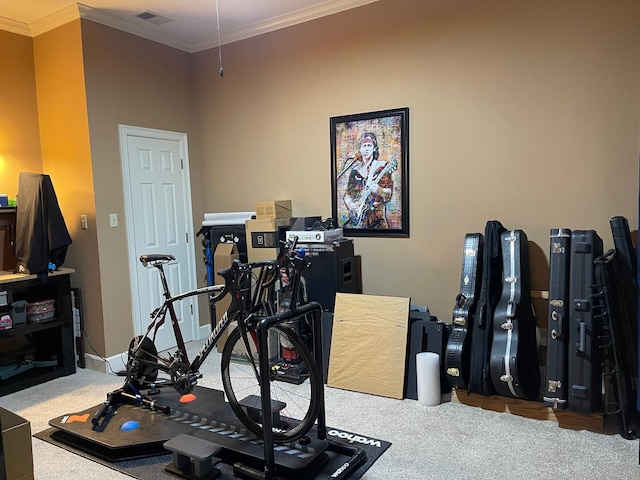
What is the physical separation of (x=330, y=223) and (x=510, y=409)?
1913 mm

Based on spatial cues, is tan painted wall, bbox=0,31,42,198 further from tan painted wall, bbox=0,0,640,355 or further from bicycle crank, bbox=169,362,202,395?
bicycle crank, bbox=169,362,202,395

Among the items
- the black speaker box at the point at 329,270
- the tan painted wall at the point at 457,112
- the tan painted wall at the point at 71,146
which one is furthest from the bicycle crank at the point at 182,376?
the tan painted wall at the point at 457,112

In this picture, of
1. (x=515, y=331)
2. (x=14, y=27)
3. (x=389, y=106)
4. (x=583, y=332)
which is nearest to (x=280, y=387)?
(x=515, y=331)

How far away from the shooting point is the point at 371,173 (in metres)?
3.89

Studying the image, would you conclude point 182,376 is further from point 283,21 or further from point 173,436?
point 283,21

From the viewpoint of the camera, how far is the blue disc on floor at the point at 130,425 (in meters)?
2.79

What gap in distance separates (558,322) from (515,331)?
25cm

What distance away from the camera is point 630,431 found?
2.66 metres

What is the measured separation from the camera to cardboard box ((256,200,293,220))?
4102mm

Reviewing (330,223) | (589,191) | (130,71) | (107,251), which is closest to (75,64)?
(130,71)

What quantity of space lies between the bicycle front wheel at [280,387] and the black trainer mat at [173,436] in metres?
0.11

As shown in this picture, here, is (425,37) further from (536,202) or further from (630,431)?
(630,431)

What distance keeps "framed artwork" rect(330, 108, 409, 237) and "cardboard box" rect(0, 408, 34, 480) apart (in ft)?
8.72

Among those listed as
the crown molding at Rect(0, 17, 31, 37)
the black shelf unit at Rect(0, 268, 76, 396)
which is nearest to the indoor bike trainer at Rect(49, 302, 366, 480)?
the black shelf unit at Rect(0, 268, 76, 396)
